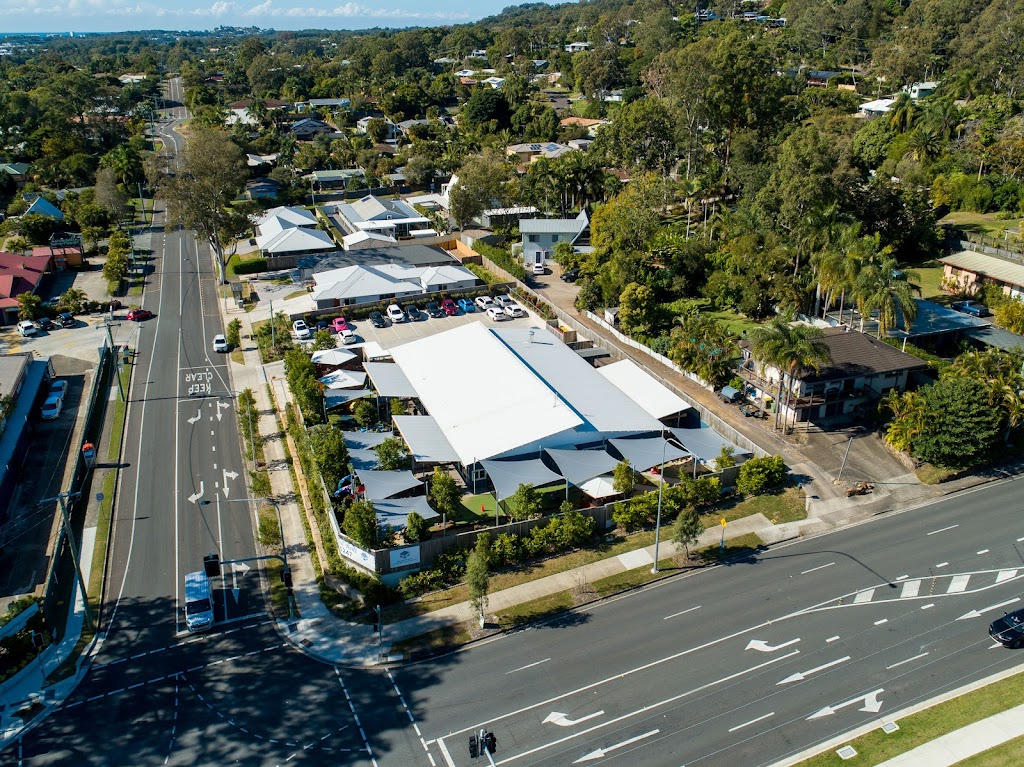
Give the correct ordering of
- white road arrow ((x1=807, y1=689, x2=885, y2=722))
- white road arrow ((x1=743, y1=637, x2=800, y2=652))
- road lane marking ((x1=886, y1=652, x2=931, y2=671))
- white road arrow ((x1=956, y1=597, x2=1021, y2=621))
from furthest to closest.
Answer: white road arrow ((x1=956, y1=597, x2=1021, y2=621))
white road arrow ((x1=743, y1=637, x2=800, y2=652))
road lane marking ((x1=886, y1=652, x2=931, y2=671))
white road arrow ((x1=807, y1=689, x2=885, y2=722))

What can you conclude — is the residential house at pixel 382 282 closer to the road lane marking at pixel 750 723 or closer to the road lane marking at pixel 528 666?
the road lane marking at pixel 528 666

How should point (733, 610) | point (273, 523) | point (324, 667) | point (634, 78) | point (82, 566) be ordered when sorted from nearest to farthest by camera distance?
point (324, 667) < point (733, 610) < point (82, 566) < point (273, 523) < point (634, 78)

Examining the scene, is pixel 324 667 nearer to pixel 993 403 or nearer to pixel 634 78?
pixel 993 403

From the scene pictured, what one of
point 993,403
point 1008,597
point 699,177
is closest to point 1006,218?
point 699,177

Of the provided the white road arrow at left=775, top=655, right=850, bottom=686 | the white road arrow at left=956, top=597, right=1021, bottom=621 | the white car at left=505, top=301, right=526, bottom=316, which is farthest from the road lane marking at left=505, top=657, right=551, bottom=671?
the white car at left=505, top=301, right=526, bottom=316

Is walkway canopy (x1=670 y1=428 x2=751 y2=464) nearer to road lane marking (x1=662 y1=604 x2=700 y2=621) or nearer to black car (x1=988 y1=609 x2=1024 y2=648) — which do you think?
road lane marking (x1=662 y1=604 x2=700 y2=621)
